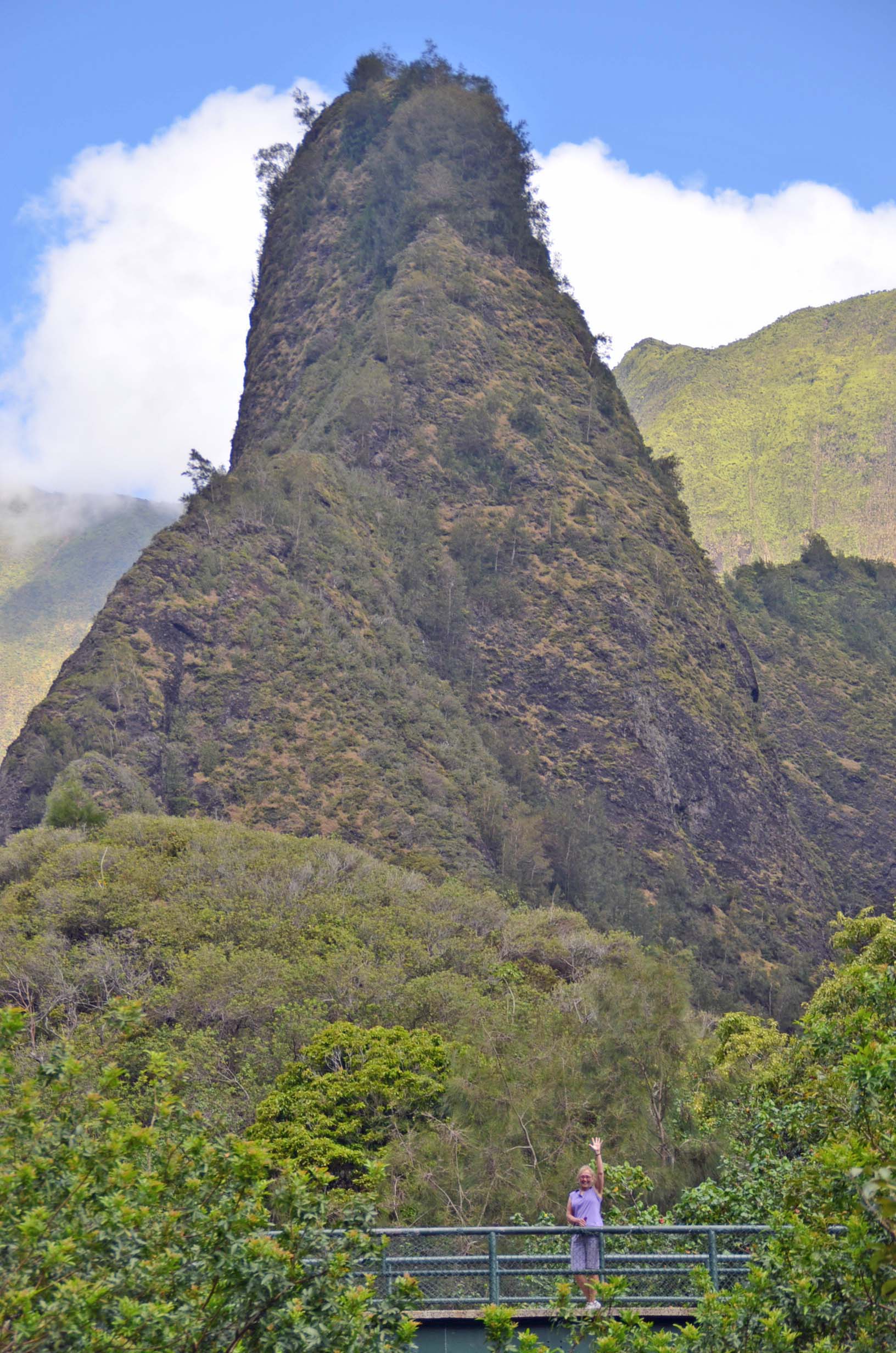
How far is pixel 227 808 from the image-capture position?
4359 cm

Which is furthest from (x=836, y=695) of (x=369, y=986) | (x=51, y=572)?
(x=51, y=572)

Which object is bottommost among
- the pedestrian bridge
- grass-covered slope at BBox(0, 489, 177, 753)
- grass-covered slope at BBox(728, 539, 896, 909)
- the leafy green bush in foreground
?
the pedestrian bridge

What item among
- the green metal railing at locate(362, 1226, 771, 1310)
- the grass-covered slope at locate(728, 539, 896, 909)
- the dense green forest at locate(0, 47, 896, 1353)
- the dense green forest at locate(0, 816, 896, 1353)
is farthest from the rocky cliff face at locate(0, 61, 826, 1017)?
the green metal railing at locate(362, 1226, 771, 1310)

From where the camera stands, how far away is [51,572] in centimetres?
13875

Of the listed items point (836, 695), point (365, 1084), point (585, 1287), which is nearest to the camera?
point (585, 1287)

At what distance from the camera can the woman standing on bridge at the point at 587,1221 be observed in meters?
9.38

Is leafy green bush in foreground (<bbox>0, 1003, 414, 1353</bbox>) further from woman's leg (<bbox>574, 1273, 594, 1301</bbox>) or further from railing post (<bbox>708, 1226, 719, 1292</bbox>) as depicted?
railing post (<bbox>708, 1226, 719, 1292</bbox>)

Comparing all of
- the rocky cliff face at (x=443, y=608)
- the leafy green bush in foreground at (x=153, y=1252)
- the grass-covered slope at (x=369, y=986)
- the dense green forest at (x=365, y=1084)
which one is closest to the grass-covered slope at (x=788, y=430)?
the rocky cliff face at (x=443, y=608)

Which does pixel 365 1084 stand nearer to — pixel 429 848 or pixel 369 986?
pixel 369 986

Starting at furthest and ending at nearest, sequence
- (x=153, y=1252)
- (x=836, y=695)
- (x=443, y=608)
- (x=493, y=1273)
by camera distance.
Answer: (x=836, y=695) → (x=443, y=608) → (x=493, y=1273) → (x=153, y=1252)

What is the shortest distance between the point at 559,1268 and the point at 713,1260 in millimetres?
1267

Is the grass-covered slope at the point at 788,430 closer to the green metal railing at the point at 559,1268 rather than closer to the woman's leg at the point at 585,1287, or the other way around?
the green metal railing at the point at 559,1268

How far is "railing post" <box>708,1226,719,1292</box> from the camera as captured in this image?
964 centimetres

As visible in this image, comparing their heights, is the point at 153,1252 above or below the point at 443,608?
below
